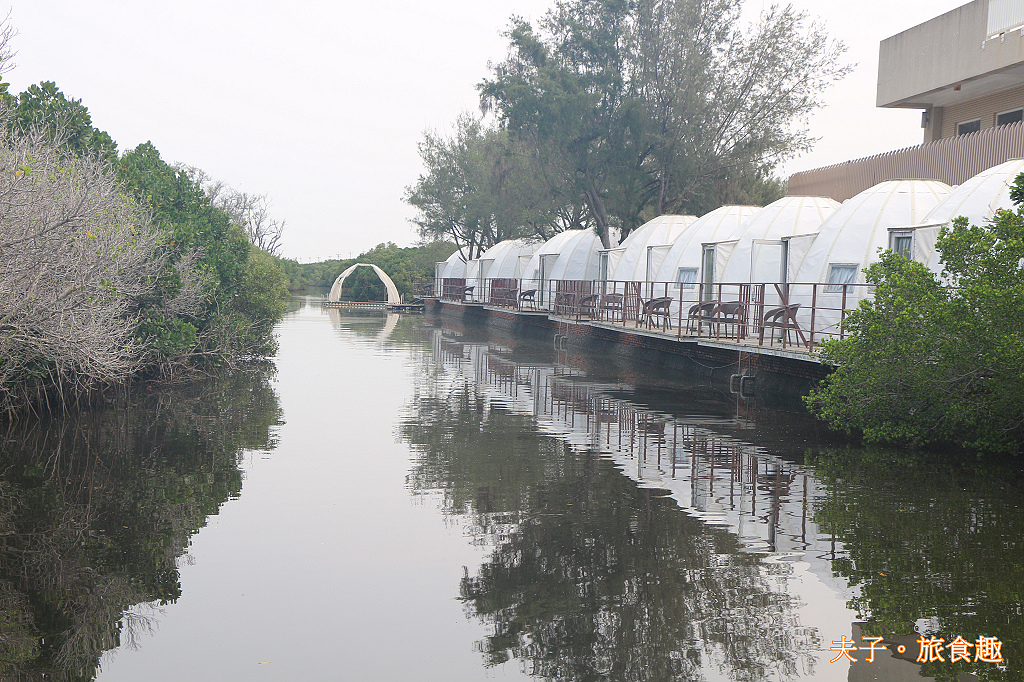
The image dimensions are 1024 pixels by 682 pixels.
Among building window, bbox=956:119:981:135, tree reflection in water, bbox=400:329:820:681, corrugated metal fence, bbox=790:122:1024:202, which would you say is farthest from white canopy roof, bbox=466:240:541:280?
tree reflection in water, bbox=400:329:820:681

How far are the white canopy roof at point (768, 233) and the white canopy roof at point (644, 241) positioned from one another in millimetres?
5473

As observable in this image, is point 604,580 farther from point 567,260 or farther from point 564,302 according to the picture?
point 567,260

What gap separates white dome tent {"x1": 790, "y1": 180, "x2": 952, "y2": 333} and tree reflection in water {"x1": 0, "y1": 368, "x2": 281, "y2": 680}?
11623mm

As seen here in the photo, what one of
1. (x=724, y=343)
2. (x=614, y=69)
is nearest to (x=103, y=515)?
(x=724, y=343)

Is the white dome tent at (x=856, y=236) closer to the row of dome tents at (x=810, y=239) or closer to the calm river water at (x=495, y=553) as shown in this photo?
the row of dome tents at (x=810, y=239)

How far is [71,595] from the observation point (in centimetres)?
642

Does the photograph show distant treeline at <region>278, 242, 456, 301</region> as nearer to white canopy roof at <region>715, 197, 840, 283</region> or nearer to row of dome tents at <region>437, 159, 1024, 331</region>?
row of dome tents at <region>437, 159, 1024, 331</region>

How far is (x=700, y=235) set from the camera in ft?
89.5

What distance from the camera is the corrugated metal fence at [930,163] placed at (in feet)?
69.1

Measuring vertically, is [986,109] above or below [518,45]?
below

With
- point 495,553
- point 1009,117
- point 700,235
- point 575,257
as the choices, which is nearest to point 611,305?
point 700,235

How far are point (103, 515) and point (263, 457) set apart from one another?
3.18 m

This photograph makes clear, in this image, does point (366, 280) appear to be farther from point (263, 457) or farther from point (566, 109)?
point (263, 457)

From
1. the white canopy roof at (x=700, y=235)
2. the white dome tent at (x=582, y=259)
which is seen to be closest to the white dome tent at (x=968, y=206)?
the white canopy roof at (x=700, y=235)
